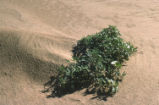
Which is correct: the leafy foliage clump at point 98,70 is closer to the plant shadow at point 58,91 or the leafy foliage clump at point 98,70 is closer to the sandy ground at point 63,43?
the plant shadow at point 58,91

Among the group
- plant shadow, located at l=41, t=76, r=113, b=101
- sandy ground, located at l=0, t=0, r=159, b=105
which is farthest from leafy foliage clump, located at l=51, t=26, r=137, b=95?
sandy ground, located at l=0, t=0, r=159, b=105

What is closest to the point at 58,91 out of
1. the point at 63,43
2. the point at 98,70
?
the point at 98,70

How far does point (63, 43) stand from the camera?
450 centimetres

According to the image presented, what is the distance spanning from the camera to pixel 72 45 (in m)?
4.45

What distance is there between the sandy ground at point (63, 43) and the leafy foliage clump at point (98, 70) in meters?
0.16

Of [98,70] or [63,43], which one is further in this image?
[63,43]

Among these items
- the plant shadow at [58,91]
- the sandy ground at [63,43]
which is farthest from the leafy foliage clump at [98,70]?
the sandy ground at [63,43]

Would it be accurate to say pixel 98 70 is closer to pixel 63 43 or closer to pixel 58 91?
pixel 58 91

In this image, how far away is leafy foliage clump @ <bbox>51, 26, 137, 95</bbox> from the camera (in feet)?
11.1

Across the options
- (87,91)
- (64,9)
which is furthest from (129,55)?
(64,9)

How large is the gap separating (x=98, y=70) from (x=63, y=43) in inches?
54.9

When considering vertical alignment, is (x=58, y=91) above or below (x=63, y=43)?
below

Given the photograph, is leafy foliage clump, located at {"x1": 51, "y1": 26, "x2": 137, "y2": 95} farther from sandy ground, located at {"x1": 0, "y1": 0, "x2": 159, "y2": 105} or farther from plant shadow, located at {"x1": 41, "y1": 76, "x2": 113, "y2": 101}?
sandy ground, located at {"x1": 0, "y1": 0, "x2": 159, "y2": 105}

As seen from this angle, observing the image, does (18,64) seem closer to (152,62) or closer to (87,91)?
(87,91)
